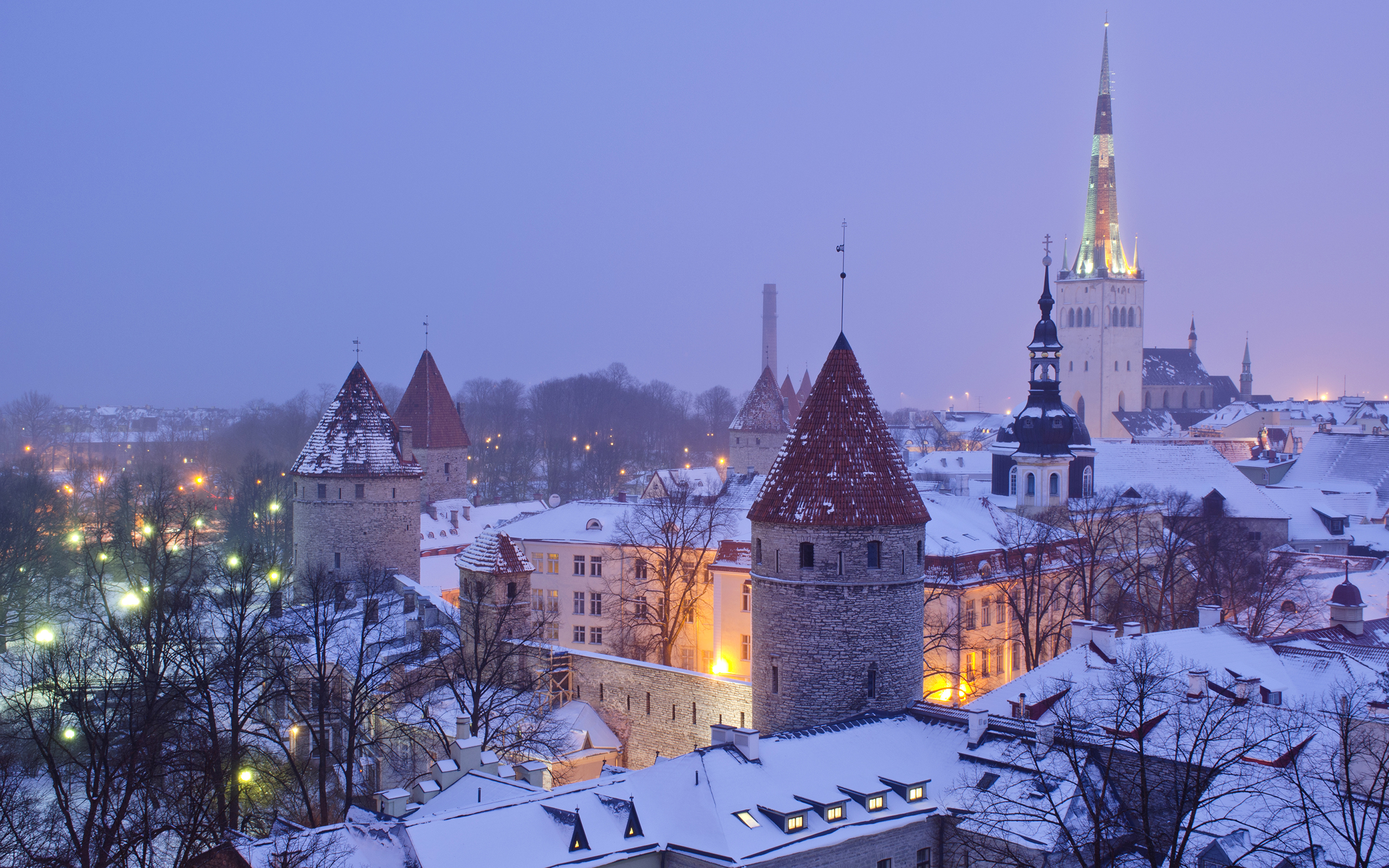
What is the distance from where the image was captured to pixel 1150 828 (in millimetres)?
18266

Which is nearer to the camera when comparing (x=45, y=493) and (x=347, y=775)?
(x=347, y=775)

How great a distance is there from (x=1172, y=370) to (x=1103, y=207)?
22.8m

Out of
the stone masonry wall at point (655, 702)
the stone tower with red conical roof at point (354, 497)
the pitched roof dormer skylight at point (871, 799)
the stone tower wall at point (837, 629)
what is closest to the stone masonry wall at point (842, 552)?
the stone tower wall at point (837, 629)

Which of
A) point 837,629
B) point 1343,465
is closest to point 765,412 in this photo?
point 1343,465

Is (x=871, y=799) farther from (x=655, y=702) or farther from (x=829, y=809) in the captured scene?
(x=655, y=702)

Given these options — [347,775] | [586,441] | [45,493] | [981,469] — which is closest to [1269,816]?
[347,775]

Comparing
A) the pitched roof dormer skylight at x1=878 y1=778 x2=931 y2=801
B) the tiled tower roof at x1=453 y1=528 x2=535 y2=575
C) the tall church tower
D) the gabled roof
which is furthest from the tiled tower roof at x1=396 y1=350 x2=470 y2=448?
the gabled roof

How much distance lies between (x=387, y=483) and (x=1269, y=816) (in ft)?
85.0

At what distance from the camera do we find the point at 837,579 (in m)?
22.3

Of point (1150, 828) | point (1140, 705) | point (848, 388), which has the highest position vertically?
point (848, 388)

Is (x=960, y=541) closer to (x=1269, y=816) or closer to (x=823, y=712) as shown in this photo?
(x=823, y=712)

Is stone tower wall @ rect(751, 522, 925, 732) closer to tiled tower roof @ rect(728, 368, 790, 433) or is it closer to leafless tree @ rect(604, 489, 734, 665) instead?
leafless tree @ rect(604, 489, 734, 665)

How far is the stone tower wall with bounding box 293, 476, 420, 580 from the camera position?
36.3 m

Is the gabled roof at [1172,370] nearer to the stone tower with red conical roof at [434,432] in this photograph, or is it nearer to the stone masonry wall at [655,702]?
the stone tower with red conical roof at [434,432]
